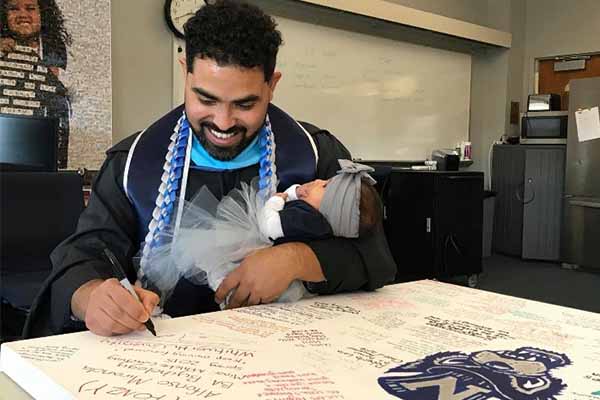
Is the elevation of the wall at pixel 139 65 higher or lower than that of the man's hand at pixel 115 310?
higher

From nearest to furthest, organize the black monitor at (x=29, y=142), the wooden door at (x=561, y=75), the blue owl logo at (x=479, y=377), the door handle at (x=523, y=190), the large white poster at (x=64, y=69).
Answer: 1. the blue owl logo at (x=479, y=377)
2. the black monitor at (x=29, y=142)
3. the large white poster at (x=64, y=69)
4. the door handle at (x=523, y=190)
5. the wooden door at (x=561, y=75)

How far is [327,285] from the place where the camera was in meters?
1.12

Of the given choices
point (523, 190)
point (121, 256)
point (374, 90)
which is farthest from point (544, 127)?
point (121, 256)

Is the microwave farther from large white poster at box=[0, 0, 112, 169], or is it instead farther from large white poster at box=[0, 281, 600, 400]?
large white poster at box=[0, 281, 600, 400]

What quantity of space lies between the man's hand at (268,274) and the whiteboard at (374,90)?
2.54 metres

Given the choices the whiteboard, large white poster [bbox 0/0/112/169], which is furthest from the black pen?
the whiteboard

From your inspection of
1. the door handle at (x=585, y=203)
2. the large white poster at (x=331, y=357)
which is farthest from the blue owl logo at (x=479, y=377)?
the door handle at (x=585, y=203)

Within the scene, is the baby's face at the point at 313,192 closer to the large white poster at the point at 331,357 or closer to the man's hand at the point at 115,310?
the large white poster at the point at 331,357

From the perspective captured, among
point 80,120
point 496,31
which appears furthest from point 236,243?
point 496,31

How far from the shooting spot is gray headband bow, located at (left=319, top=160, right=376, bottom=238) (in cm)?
112

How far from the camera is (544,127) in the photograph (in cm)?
549

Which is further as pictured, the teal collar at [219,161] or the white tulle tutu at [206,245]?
the teal collar at [219,161]

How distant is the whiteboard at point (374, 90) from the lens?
13.5 ft

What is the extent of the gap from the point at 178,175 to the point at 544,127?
503 cm
